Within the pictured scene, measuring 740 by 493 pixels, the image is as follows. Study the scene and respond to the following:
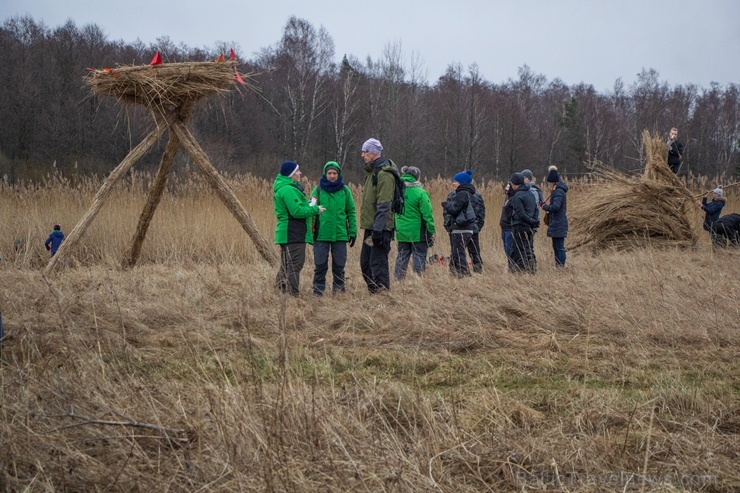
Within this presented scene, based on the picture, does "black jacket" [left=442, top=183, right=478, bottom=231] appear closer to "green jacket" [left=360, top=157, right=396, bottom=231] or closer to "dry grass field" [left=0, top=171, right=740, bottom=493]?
"dry grass field" [left=0, top=171, right=740, bottom=493]

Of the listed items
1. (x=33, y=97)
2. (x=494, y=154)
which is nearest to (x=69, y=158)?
(x=33, y=97)

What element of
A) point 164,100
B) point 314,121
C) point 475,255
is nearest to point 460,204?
point 475,255

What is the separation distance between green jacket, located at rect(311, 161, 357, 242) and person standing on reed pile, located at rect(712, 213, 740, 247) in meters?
7.12

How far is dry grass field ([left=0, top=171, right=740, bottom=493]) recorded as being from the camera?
3.07 metres

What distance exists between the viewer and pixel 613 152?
146ft

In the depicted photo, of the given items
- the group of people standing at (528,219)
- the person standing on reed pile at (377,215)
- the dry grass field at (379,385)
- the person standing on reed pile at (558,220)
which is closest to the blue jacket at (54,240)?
the dry grass field at (379,385)

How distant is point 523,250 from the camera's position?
974 centimetres

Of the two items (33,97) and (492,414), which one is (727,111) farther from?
(492,414)

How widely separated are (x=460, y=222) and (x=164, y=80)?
13.4 ft

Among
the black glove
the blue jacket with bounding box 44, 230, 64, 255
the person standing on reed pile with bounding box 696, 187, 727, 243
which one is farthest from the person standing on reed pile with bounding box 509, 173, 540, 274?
the blue jacket with bounding box 44, 230, 64, 255

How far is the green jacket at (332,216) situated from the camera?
8055mm

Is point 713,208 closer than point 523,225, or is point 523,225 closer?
point 523,225

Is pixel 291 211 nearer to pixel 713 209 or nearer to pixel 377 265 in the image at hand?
pixel 377 265

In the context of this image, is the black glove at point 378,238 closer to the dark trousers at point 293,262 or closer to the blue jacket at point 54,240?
the dark trousers at point 293,262
